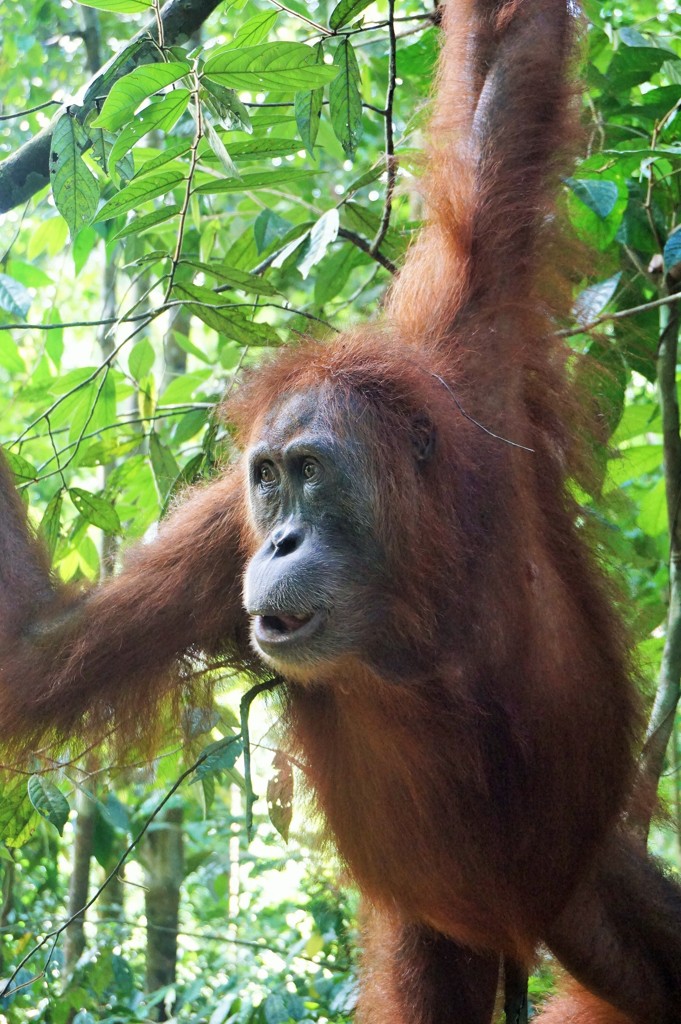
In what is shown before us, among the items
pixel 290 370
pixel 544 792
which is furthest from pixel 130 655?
pixel 544 792

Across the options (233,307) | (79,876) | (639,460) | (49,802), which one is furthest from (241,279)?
(79,876)

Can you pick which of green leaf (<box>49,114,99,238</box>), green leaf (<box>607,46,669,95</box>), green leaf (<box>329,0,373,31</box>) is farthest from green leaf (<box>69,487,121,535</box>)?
green leaf (<box>607,46,669,95</box>)

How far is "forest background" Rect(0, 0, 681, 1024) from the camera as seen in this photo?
247cm

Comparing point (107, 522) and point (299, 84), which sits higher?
point (299, 84)

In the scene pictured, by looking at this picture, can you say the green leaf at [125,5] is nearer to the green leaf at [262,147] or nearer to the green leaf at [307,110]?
the green leaf at [262,147]

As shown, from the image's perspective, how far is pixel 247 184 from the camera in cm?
256

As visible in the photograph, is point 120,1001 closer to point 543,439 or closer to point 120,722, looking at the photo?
point 120,722

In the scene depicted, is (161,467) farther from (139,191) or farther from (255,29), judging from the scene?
(255,29)

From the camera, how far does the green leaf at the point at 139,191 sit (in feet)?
7.66

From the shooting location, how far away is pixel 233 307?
2.90 m

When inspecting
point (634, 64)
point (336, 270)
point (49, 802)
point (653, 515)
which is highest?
point (634, 64)

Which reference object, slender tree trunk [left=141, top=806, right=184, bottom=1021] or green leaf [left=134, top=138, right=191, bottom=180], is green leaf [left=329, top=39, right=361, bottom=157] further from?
slender tree trunk [left=141, top=806, right=184, bottom=1021]

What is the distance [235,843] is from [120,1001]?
3.45 metres

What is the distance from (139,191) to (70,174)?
20cm
